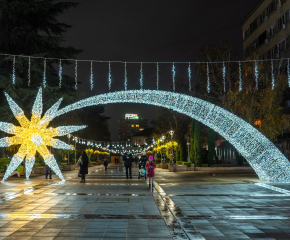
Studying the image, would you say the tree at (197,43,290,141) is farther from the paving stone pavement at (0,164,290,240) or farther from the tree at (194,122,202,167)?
the paving stone pavement at (0,164,290,240)

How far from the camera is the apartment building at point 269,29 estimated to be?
35812 millimetres

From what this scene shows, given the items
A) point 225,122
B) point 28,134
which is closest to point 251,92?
point 225,122

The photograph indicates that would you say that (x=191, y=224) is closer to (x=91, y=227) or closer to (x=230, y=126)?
(x=91, y=227)

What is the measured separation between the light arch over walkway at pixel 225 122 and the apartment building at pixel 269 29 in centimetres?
1761

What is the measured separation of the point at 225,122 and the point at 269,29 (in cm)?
2343

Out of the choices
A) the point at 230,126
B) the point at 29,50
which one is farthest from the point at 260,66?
the point at 29,50

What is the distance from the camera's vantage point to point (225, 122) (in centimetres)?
2023

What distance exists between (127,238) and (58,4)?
25.6m

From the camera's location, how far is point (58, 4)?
28.3 metres

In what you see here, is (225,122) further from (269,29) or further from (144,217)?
(269,29)

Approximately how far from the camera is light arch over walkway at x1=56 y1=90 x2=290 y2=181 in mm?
18547

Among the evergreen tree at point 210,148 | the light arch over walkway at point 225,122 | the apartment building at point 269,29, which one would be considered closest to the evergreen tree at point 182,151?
the evergreen tree at point 210,148

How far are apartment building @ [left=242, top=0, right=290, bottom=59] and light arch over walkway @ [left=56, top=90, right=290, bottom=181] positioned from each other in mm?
17606

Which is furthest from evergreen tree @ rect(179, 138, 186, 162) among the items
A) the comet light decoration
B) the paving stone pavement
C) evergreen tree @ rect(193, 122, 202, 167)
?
the paving stone pavement
